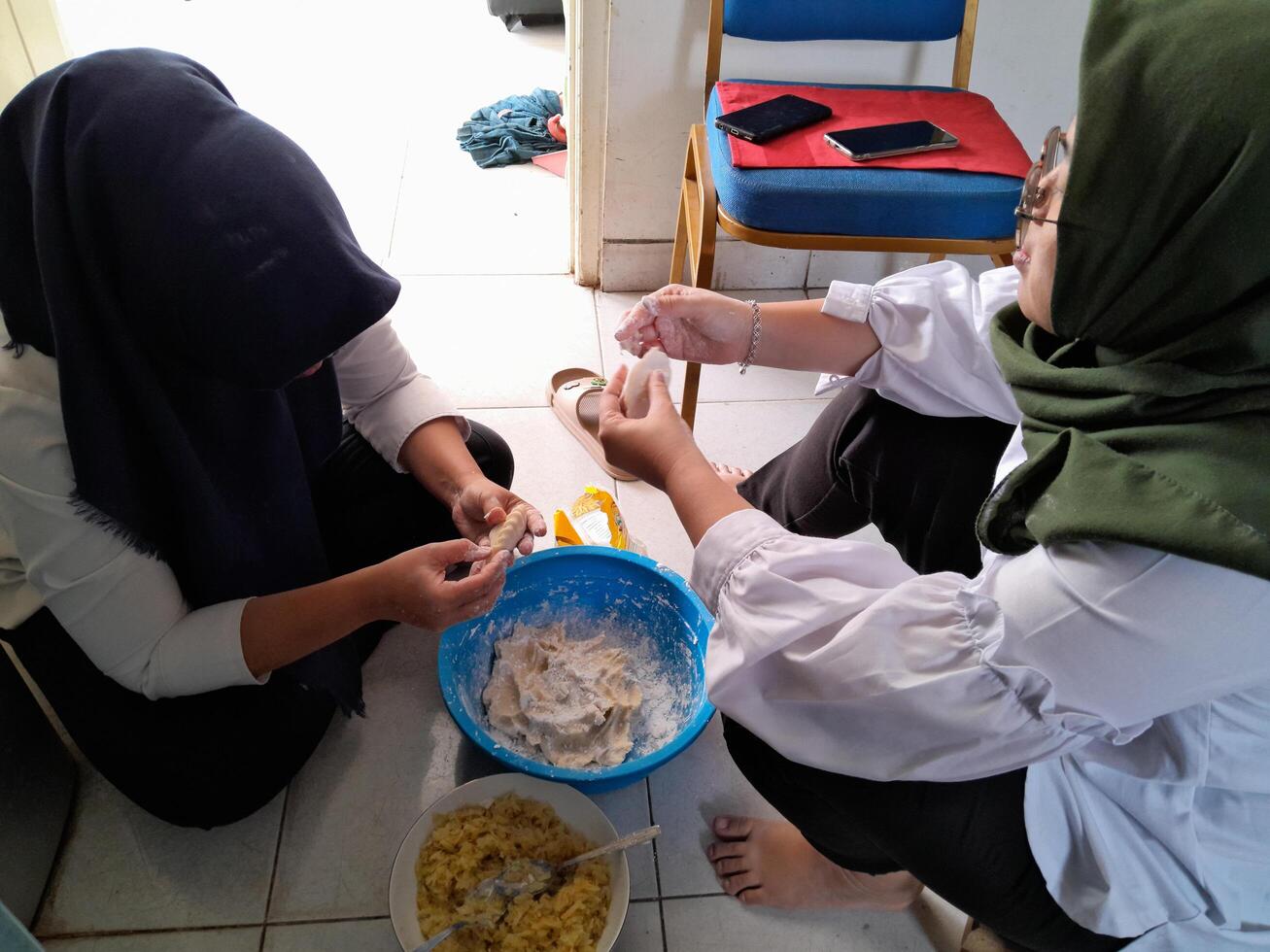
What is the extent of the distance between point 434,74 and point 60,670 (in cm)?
280

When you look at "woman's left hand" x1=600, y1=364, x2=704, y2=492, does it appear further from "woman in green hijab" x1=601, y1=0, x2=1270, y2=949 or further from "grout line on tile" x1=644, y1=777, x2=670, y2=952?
"grout line on tile" x1=644, y1=777, x2=670, y2=952

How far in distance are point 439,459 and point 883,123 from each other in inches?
39.0

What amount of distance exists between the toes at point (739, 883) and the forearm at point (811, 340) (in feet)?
2.18

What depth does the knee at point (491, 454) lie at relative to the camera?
128cm

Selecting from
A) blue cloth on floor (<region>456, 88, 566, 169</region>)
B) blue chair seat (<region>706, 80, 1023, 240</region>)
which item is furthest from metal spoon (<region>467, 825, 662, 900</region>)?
blue cloth on floor (<region>456, 88, 566, 169</region>)

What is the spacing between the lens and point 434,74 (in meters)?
3.14

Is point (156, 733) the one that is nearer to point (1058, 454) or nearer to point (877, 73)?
point (1058, 454)

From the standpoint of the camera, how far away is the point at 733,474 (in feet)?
5.18

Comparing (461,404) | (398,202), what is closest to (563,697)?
(461,404)

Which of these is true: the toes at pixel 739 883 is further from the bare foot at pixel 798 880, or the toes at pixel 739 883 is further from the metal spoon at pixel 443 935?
the metal spoon at pixel 443 935

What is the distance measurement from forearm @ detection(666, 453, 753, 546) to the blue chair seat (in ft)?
1.98

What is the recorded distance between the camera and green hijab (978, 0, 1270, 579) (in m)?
0.56

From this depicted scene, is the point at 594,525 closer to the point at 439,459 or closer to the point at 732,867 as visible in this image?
the point at 439,459

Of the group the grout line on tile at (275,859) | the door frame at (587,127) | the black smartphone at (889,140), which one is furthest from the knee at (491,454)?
the door frame at (587,127)
